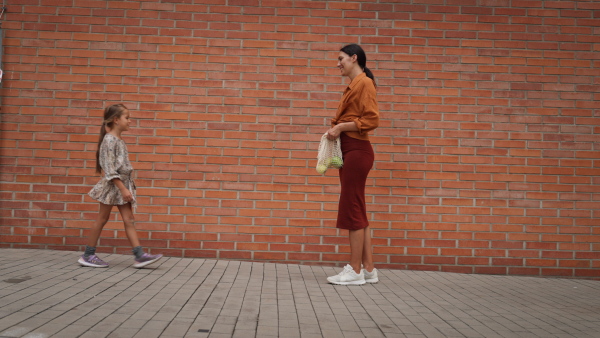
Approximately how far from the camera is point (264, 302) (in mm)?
4113

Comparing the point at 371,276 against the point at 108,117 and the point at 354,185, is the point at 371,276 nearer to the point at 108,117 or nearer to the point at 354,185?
the point at 354,185

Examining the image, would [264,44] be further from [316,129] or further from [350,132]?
[350,132]

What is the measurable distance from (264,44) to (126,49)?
1467 mm

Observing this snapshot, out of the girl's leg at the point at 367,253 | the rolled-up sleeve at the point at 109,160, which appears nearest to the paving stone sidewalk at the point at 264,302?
the girl's leg at the point at 367,253

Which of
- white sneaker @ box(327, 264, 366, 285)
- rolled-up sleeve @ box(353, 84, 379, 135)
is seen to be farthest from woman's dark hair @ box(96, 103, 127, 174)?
white sneaker @ box(327, 264, 366, 285)

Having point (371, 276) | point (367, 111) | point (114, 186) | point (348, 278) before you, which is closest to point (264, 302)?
point (348, 278)

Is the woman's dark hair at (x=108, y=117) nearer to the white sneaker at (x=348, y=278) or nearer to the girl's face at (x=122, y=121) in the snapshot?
the girl's face at (x=122, y=121)

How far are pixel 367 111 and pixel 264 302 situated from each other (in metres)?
1.90

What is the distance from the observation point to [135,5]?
6.04 m

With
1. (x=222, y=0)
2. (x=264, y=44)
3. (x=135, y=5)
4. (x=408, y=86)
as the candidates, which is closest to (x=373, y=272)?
(x=408, y=86)

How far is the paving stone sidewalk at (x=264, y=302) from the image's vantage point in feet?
11.2

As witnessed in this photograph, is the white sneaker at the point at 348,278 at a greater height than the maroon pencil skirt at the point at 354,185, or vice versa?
the maroon pencil skirt at the point at 354,185

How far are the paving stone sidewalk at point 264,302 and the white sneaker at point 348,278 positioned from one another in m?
0.10

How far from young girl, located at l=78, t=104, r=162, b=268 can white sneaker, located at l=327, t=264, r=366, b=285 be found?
5.25 ft
